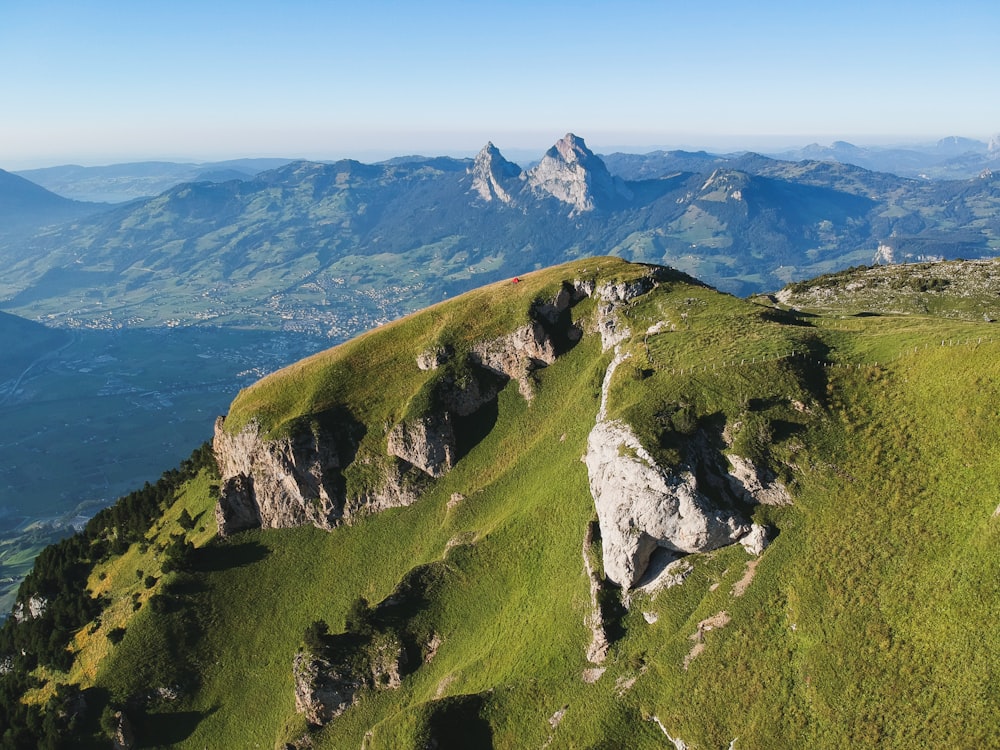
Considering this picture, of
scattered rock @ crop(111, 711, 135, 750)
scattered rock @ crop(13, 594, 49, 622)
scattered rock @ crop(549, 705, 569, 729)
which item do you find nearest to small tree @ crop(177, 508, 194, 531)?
scattered rock @ crop(13, 594, 49, 622)

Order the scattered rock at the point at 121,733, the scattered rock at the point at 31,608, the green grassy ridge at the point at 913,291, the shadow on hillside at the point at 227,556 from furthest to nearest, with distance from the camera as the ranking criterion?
the scattered rock at the point at 31,608, the green grassy ridge at the point at 913,291, the shadow on hillside at the point at 227,556, the scattered rock at the point at 121,733

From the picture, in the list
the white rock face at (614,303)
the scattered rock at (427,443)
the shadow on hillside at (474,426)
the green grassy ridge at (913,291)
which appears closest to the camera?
the scattered rock at (427,443)

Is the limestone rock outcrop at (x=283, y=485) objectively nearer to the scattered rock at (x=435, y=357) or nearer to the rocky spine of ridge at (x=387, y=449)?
the rocky spine of ridge at (x=387, y=449)

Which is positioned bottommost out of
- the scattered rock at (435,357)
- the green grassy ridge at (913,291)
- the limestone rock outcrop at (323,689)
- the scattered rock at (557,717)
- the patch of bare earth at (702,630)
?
the limestone rock outcrop at (323,689)

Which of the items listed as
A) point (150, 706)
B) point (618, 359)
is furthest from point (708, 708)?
point (150, 706)

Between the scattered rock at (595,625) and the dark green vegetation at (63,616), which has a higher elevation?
the scattered rock at (595,625)

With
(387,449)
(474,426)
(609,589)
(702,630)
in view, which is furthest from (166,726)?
(702,630)

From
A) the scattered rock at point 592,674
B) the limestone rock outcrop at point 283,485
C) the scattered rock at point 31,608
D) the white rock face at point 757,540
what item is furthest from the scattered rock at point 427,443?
the scattered rock at point 31,608

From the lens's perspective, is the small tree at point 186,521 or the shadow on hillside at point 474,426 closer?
the shadow on hillside at point 474,426
